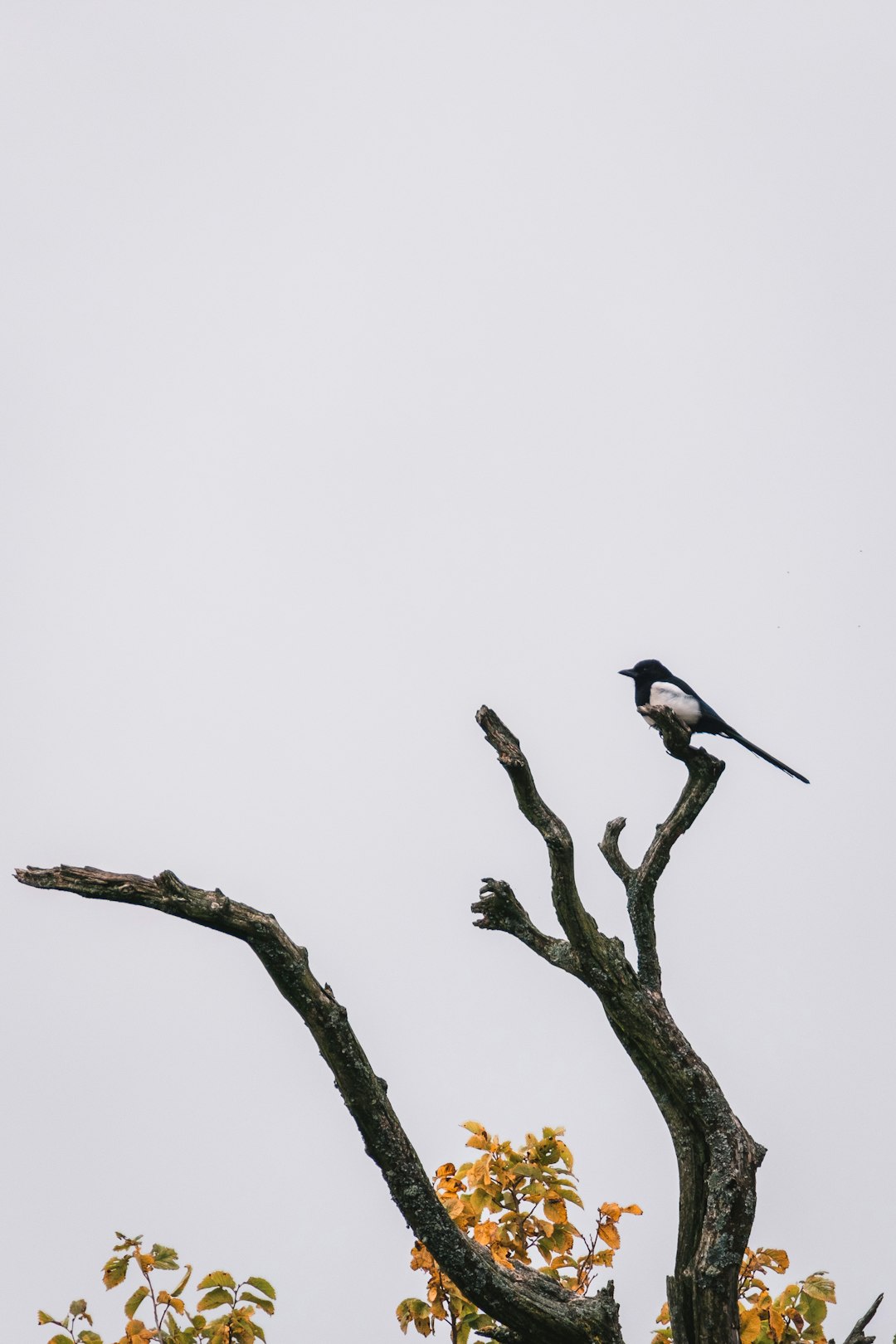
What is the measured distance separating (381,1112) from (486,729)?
77.3 inches

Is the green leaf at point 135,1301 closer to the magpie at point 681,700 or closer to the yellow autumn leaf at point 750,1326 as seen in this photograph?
the yellow autumn leaf at point 750,1326

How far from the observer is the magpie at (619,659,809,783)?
9.59 m

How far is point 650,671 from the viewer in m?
10.7

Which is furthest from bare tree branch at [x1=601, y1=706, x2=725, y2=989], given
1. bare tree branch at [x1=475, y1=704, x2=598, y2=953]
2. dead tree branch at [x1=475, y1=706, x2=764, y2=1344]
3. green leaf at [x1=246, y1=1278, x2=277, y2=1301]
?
green leaf at [x1=246, y1=1278, x2=277, y2=1301]

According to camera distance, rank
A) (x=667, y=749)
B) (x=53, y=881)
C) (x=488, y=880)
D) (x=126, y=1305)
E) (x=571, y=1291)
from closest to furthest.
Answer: (x=53, y=881)
(x=126, y=1305)
(x=571, y=1291)
(x=488, y=880)
(x=667, y=749)

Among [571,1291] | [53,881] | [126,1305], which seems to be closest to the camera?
[53,881]

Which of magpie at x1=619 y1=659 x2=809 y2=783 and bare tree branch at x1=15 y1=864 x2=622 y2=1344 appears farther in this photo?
magpie at x1=619 y1=659 x2=809 y2=783

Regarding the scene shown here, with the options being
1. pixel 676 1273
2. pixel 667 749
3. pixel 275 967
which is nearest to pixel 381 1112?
pixel 275 967

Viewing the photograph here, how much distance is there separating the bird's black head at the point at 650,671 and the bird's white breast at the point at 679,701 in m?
0.54

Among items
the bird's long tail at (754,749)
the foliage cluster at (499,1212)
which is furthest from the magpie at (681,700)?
the foliage cluster at (499,1212)

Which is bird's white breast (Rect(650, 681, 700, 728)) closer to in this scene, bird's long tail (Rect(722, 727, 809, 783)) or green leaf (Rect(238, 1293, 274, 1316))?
bird's long tail (Rect(722, 727, 809, 783))

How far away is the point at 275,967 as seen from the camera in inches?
247

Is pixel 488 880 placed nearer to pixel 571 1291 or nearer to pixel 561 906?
pixel 561 906

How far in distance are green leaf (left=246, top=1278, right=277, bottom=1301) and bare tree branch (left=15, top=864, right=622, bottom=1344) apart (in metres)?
0.77
